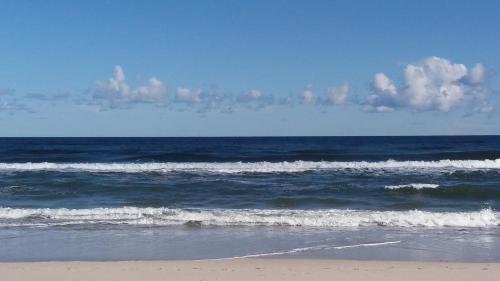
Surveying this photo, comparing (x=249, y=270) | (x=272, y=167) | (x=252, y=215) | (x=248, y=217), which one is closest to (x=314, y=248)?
(x=249, y=270)

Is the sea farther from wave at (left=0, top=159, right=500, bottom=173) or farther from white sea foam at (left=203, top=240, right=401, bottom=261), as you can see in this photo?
wave at (left=0, top=159, right=500, bottom=173)

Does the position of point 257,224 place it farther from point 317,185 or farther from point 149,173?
point 149,173

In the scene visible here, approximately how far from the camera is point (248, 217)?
14000 mm

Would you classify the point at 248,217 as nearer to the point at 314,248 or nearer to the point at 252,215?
the point at 252,215

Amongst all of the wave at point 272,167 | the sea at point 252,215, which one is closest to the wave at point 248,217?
the sea at point 252,215

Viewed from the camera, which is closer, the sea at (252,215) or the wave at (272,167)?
the sea at (252,215)

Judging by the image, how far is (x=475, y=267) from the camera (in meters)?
8.51

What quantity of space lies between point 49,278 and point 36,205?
9.84 meters

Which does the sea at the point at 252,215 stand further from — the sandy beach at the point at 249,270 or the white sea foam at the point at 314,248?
the sandy beach at the point at 249,270

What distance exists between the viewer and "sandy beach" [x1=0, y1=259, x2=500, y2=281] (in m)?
8.02

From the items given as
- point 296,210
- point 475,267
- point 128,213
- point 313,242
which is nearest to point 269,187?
point 296,210

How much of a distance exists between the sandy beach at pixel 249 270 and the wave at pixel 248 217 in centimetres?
434

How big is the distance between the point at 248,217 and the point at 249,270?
558 centimetres

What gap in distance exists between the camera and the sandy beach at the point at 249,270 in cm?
802
